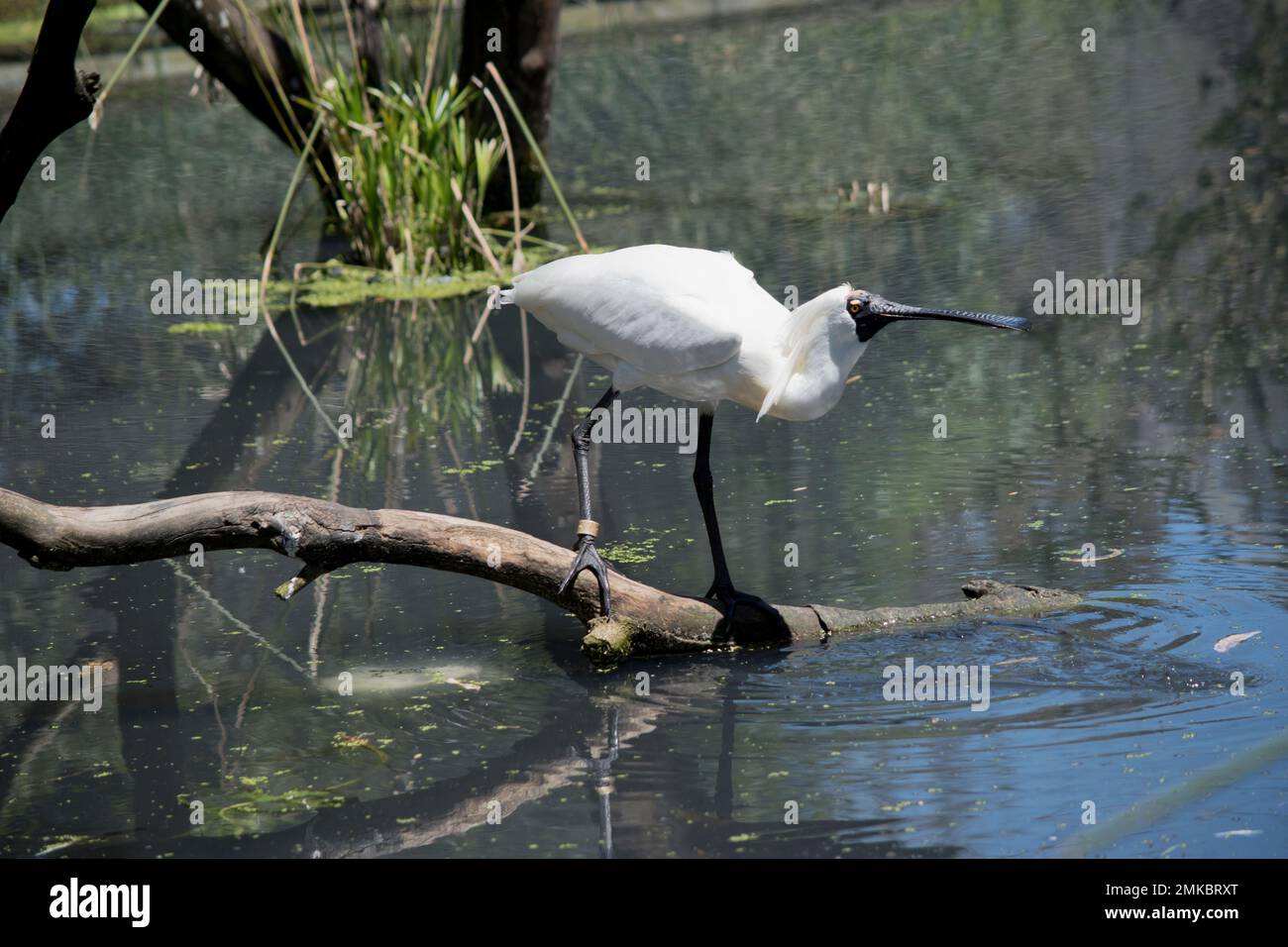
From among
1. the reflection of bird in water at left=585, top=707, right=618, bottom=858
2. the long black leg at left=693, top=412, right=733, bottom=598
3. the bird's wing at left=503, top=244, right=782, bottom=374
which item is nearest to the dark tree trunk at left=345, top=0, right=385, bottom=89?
the bird's wing at left=503, top=244, right=782, bottom=374

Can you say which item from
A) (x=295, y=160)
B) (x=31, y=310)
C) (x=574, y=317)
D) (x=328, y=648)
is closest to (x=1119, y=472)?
(x=574, y=317)

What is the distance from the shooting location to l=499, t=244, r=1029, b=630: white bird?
4.24 meters

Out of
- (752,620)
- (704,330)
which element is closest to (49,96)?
(704,330)

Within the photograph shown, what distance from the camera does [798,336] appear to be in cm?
429

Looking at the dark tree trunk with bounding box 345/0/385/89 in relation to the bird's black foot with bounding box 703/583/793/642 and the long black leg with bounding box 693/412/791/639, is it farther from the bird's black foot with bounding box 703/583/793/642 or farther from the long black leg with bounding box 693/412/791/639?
the bird's black foot with bounding box 703/583/793/642

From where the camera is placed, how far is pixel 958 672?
4039 mm

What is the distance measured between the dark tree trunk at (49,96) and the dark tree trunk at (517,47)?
5270 millimetres

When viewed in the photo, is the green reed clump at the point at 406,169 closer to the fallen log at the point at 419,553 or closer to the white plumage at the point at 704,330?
the white plumage at the point at 704,330

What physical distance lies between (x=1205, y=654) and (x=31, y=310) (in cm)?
715

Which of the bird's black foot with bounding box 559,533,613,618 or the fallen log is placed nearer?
the fallen log

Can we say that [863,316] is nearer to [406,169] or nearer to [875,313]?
[875,313]

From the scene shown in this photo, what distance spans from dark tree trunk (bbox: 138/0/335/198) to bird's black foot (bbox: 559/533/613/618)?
513cm

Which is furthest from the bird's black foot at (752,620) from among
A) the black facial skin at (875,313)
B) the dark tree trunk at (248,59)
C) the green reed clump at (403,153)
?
the dark tree trunk at (248,59)

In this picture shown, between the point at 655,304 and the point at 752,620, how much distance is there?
0.89 m
